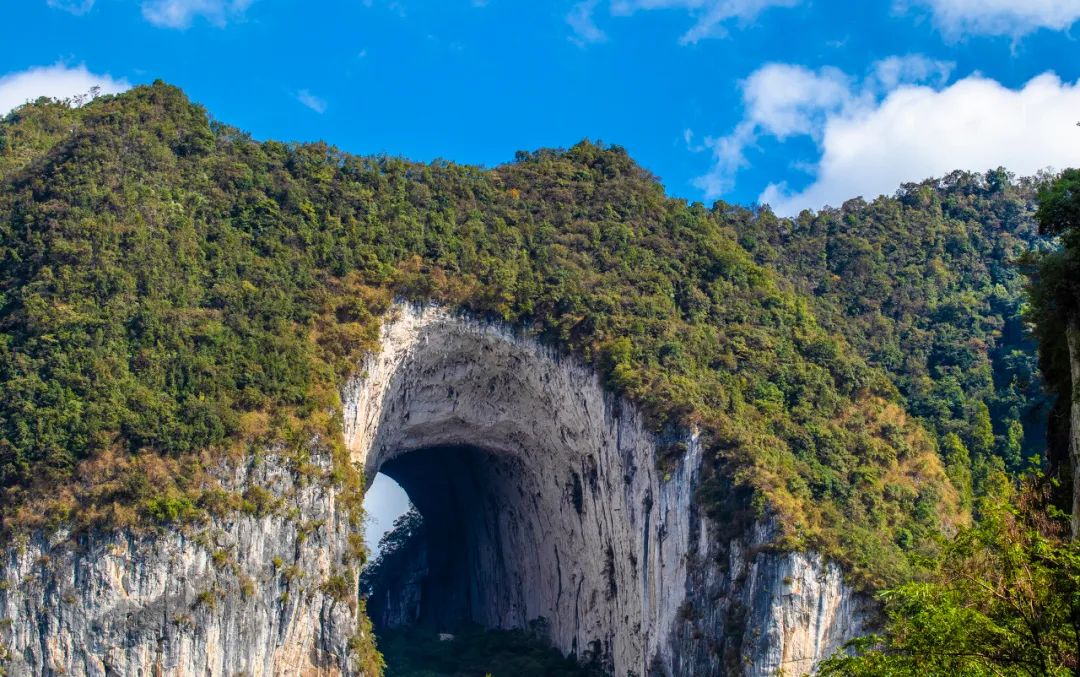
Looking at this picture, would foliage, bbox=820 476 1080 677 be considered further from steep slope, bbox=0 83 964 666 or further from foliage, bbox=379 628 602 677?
foliage, bbox=379 628 602 677

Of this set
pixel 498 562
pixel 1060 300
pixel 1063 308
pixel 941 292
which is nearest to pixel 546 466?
pixel 498 562

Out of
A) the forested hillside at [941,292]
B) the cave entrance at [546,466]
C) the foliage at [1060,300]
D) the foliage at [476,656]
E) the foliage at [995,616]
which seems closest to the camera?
the foliage at [995,616]

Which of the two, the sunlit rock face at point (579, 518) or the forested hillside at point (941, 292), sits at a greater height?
the forested hillside at point (941, 292)

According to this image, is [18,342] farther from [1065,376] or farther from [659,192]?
[1065,376]

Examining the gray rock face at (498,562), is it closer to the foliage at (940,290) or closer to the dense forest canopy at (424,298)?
the dense forest canopy at (424,298)

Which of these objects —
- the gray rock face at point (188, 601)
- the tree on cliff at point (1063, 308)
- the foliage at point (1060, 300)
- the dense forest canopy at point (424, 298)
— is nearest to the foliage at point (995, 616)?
the tree on cliff at point (1063, 308)

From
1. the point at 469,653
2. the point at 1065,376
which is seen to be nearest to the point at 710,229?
the point at 469,653
